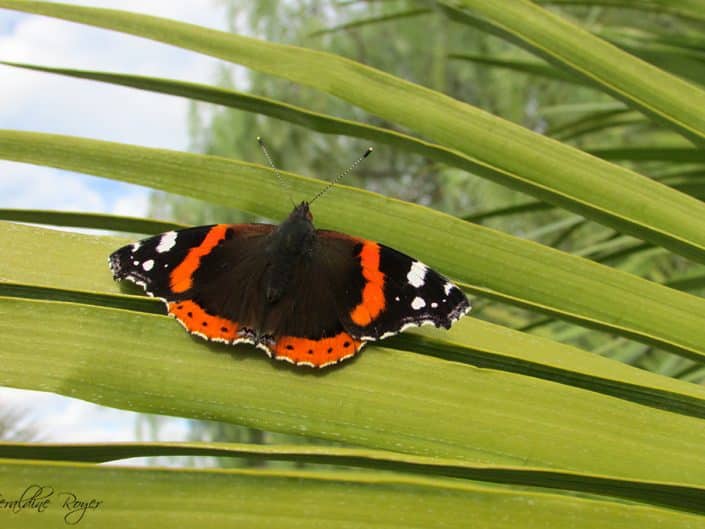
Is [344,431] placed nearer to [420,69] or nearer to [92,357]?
[92,357]

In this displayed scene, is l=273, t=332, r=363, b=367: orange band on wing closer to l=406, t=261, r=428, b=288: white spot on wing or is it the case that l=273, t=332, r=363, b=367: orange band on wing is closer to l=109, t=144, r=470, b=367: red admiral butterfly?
l=109, t=144, r=470, b=367: red admiral butterfly

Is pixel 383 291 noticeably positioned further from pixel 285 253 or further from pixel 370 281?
pixel 285 253

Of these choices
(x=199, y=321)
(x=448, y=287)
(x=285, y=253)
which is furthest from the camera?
(x=285, y=253)

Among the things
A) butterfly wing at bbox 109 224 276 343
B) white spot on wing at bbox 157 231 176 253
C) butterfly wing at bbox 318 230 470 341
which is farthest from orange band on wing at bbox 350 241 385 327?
white spot on wing at bbox 157 231 176 253

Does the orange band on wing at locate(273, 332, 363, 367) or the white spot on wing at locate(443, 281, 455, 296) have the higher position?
the white spot on wing at locate(443, 281, 455, 296)

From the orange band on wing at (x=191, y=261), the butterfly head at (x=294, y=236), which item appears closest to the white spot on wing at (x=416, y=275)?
→ the butterfly head at (x=294, y=236)

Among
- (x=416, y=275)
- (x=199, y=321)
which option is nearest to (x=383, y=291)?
(x=416, y=275)

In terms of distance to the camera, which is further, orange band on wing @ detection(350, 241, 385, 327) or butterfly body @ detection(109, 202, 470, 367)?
orange band on wing @ detection(350, 241, 385, 327)
